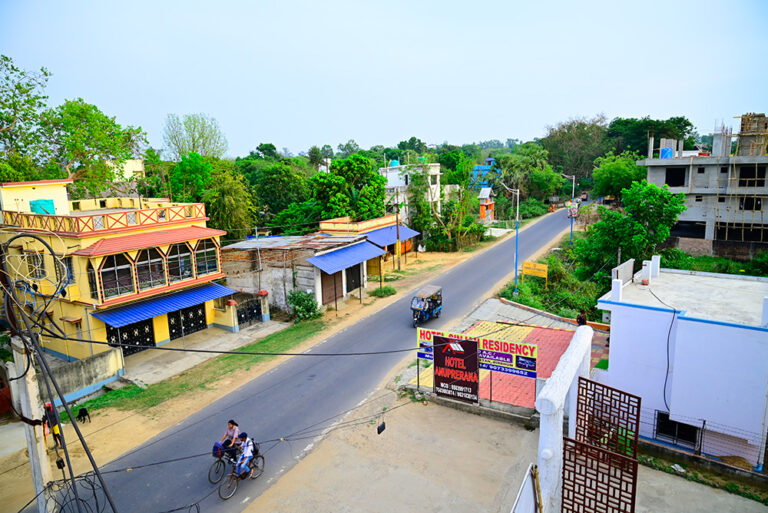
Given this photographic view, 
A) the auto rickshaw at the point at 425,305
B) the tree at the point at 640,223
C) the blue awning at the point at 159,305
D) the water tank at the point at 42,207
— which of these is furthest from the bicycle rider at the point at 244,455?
the tree at the point at 640,223

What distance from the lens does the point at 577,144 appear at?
75688 mm

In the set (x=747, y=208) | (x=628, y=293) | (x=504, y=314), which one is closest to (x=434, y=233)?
(x=504, y=314)

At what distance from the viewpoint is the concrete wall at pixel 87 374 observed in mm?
16620

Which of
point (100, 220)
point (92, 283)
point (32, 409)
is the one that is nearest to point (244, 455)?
point (32, 409)

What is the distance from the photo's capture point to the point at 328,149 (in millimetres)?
107250

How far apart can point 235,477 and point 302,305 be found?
44.2 feet

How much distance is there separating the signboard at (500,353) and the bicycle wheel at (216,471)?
23.1ft

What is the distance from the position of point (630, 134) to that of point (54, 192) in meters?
70.9

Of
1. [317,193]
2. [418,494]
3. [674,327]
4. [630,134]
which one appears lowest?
[418,494]

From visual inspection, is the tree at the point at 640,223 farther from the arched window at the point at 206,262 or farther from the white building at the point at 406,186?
the arched window at the point at 206,262

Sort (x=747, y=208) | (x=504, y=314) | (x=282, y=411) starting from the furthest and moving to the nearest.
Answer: (x=747, y=208), (x=504, y=314), (x=282, y=411)

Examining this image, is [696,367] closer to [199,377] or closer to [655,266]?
[655,266]

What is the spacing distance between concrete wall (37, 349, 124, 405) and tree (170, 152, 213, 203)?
1956cm

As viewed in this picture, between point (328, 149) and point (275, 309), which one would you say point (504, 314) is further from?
point (328, 149)
